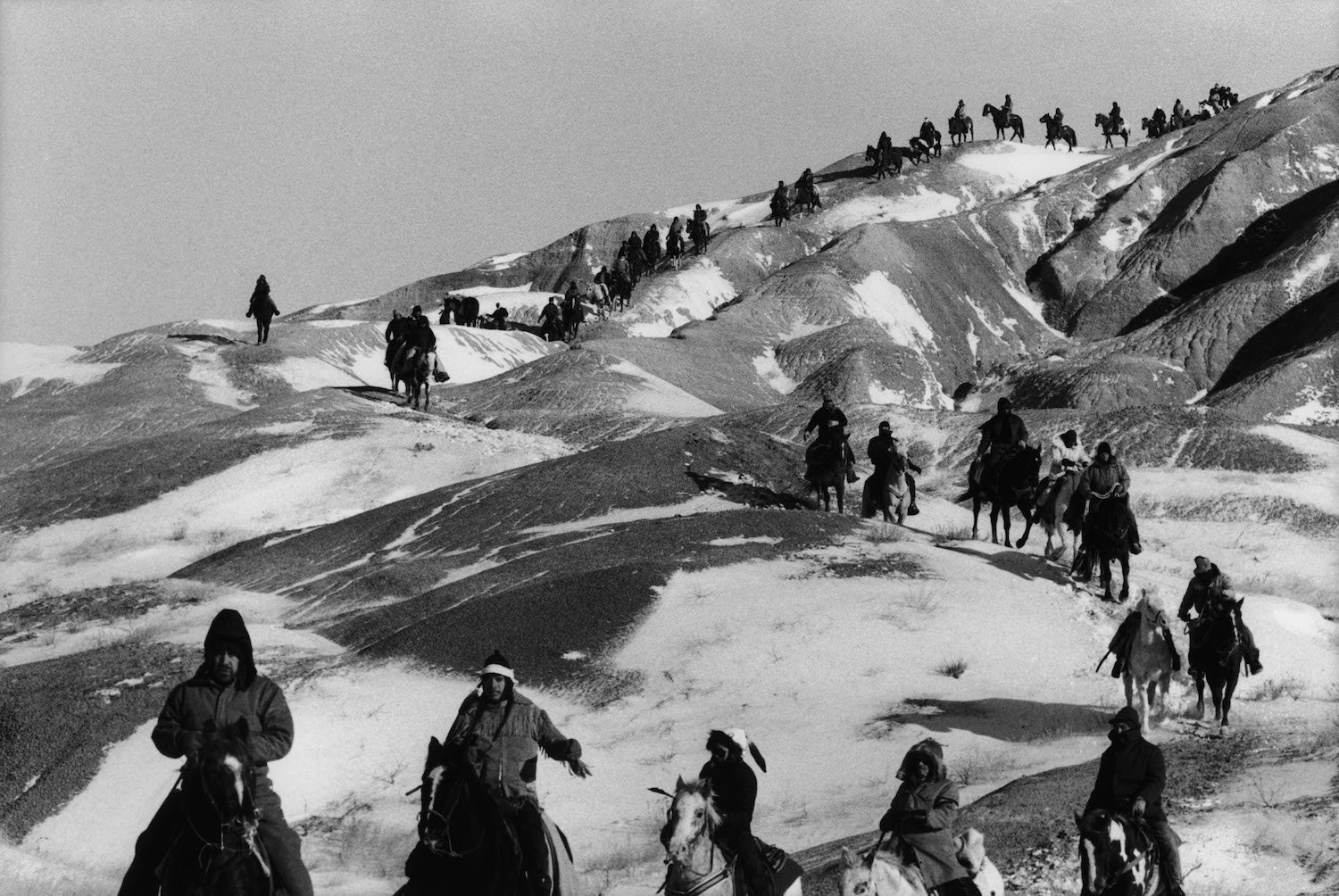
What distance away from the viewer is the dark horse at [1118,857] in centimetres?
984

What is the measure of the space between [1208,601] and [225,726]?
13.3 meters

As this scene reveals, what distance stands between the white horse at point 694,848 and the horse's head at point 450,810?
0.99 m

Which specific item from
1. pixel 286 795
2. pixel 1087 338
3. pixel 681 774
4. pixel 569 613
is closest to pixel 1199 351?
pixel 1087 338

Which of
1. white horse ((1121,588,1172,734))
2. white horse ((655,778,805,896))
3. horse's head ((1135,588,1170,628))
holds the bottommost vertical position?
white horse ((1121,588,1172,734))

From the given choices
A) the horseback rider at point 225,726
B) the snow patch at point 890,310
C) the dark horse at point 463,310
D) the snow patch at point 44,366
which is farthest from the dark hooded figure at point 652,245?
the horseback rider at point 225,726

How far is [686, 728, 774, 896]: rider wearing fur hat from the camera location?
854 centimetres

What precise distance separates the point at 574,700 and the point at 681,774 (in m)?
10.4

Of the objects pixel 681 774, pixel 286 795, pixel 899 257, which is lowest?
pixel 286 795

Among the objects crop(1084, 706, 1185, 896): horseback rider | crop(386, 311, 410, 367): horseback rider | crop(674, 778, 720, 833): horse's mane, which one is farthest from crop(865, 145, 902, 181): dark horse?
crop(674, 778, 720, 833): horse's mane

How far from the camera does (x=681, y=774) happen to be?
8.60 meters

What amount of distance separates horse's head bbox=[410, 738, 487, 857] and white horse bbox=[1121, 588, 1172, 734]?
1127cm

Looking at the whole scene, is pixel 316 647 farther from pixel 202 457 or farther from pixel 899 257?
pixel 899 257

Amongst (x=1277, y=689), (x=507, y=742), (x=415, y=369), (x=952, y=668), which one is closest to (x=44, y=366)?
(x=415, y=369)

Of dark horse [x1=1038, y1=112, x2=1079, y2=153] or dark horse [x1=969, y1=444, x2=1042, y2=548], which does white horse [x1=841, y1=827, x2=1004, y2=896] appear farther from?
dark horse [x1=1038, y1=112, x2=1079, y2=153]
